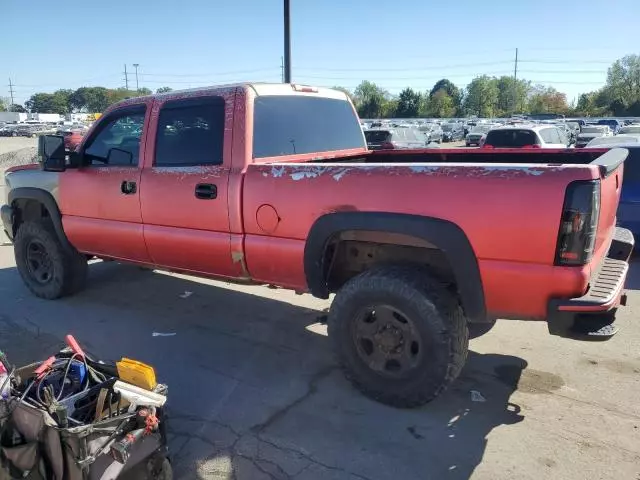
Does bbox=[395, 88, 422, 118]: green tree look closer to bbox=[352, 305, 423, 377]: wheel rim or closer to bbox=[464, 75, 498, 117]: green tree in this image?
bbox=[464, 75, 498, 117]: green tree

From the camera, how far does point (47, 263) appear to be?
5.64m

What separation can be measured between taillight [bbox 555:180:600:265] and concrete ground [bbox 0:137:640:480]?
1.10m

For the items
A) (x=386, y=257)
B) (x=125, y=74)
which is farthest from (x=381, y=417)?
(x=125, y=74)

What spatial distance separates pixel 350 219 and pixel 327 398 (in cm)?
124

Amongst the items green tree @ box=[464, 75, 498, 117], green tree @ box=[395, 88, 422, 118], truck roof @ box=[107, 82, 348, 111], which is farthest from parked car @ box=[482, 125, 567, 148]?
green tree @ box=[464, 75, 498, 117]

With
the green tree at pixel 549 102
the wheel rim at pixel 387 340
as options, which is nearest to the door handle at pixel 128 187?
the wheel rim at pixel 387 340

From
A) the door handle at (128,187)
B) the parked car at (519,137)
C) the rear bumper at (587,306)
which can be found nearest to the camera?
the rear bumper at (587,306)

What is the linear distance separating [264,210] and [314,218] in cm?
44

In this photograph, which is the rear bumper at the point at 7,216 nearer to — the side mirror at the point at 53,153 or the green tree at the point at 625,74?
the side mirror at the point at 53,153

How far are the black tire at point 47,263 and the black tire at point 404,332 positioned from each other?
335 cm

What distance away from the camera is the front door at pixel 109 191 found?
460 cm

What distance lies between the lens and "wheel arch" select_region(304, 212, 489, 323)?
9.75 ft

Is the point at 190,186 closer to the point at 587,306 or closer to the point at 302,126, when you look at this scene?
the point at 302,126

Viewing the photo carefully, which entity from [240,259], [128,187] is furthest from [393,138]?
[240,259]
